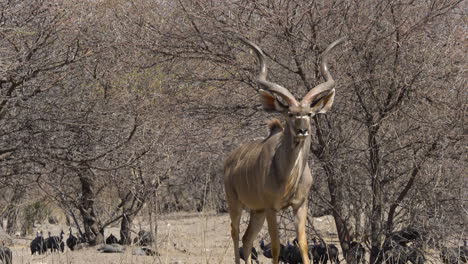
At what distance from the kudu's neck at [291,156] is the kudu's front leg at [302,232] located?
335 mm

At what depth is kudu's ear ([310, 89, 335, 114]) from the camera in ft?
23.1

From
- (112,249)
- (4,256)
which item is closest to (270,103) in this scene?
(4,256)

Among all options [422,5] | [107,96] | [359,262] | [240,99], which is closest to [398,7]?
[422,5]

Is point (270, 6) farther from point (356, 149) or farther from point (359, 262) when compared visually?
point (359, 262)

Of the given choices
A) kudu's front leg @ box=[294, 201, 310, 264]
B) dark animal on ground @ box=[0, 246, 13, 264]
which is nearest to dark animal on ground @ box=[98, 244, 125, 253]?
dark animal on ground @ box=[0, 246, 13, 264]

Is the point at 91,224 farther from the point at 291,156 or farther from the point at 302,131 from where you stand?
the point at 302,131

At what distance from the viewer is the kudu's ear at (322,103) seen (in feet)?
23.1

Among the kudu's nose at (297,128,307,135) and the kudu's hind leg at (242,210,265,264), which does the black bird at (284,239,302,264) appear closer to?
the kudu's hind leg at (242,210,265,264)

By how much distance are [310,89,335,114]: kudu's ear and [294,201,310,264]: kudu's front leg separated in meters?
0.88

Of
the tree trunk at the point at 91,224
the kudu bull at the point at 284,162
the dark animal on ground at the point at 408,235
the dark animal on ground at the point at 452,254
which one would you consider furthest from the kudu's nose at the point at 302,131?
the tree trunk at the point at 91,224

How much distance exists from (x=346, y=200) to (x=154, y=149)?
265 cm

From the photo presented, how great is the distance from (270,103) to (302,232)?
1187mm

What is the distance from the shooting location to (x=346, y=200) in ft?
33.1

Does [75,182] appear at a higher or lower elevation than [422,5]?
lower
